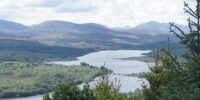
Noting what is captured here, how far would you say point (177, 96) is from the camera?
11766 mm

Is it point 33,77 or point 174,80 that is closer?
point 174,80

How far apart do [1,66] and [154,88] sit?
180 metres

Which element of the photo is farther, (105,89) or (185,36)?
(105,89)

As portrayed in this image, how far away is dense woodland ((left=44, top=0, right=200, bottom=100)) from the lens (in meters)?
12.6

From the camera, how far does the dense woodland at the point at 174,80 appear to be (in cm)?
1263

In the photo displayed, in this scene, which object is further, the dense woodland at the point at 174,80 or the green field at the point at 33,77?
the green field at the point at 33,77

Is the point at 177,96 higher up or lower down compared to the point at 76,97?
higher up

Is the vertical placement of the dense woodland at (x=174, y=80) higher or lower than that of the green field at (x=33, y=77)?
higher

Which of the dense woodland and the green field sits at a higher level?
the dense woodland

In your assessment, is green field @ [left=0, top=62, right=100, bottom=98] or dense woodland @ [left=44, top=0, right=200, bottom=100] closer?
dense woodland @ [left=44, top=0, right=200, bottom=100]

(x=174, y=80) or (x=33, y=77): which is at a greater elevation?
(x=174, y=80)

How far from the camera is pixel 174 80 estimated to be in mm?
13406

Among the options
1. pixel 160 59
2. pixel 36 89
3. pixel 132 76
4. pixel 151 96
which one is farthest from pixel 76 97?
pixel 132 76

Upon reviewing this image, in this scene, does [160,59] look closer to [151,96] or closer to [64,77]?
[151,96]
